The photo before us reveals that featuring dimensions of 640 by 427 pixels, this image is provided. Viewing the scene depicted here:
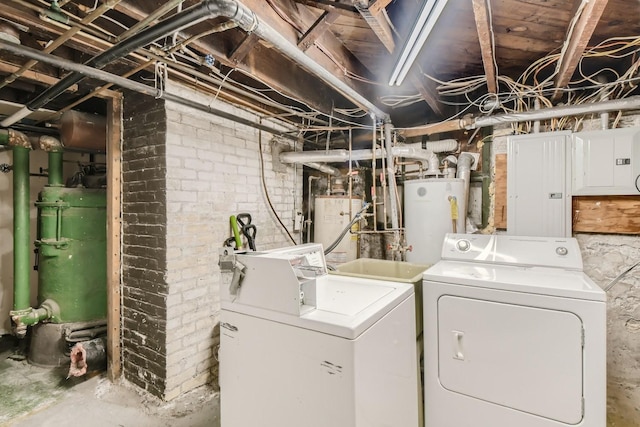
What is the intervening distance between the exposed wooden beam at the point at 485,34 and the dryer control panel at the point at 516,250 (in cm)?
117

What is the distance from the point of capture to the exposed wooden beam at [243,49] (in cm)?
185

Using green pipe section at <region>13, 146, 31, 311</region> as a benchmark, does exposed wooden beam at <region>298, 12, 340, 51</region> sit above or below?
above

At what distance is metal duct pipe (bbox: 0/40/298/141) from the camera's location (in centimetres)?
154

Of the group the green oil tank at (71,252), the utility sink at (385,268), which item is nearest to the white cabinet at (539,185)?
the utility sink at (385,268)

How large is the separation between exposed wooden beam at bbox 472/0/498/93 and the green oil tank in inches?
132

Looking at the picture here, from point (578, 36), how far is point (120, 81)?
8.69ft

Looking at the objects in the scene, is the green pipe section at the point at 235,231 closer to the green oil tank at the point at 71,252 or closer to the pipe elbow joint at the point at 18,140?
the green oil tank at the point at 71,252

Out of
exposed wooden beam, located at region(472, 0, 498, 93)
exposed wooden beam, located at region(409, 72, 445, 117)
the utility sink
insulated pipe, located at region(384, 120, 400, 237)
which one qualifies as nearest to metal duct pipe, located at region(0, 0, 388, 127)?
exposed wooden beam, located at region(409, 72, 445, 117)

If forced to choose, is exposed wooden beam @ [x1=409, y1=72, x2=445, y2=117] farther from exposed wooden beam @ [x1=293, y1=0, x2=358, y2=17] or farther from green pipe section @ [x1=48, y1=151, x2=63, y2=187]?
green pipe section @ [x1=48, y1=151, x2=63, y2=187]

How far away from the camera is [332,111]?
3.08m

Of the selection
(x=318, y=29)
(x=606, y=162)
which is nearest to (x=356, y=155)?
(x=318, y=29)

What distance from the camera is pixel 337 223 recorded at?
3357mm

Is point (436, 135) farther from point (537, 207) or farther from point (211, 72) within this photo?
point (211, 72)

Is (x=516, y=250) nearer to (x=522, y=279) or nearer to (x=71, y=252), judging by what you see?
(x=522, y=279)
